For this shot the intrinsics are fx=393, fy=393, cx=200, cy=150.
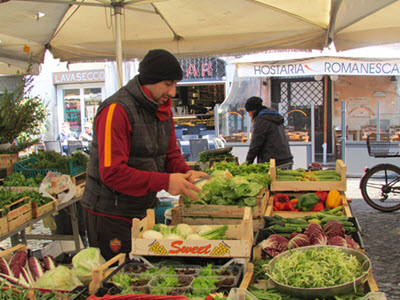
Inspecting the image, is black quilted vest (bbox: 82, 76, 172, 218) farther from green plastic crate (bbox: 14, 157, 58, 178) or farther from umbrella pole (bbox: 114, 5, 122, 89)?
green plastic crate (bbox: 14, 157, 58, 178)

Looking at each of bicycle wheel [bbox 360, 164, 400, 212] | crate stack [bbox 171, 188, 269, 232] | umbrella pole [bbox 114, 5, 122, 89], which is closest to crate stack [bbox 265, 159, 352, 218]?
crate stack [bbox 171, 188, 269, 232]

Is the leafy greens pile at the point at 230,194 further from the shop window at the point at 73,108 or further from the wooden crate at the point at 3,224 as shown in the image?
the shop window at the point at 73,108

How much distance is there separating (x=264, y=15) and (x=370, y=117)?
853 cm

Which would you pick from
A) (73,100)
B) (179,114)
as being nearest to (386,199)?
(179,114)

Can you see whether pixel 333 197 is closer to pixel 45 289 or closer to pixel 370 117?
pixel 45 289

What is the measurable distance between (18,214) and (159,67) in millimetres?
2279

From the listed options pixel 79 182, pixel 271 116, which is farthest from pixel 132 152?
pixel 271 116

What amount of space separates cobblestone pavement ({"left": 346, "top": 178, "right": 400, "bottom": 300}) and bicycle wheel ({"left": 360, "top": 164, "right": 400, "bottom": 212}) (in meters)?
0.17

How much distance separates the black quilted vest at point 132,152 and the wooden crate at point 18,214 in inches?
50.6

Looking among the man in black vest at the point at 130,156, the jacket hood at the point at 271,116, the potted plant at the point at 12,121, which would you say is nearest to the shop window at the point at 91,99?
the potted plant at the point at 12,121

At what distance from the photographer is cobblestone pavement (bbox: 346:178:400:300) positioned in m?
4.57

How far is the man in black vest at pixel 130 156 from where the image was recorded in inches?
98.1

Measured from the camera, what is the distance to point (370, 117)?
12.7 m

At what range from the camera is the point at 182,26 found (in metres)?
6.01
